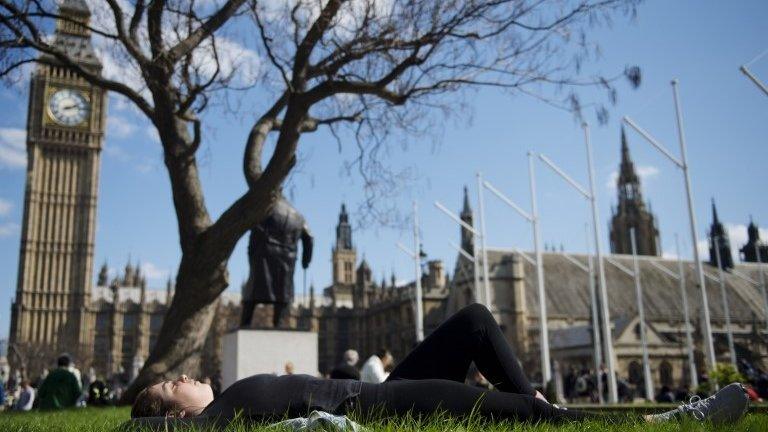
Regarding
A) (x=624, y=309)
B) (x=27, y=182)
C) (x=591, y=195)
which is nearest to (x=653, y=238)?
(x=624, y=309)

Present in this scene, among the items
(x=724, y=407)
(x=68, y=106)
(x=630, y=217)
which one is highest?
(x=68, y=106)

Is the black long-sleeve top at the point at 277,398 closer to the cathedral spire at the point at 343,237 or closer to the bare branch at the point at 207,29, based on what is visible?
the bare branch at the point at 207,29

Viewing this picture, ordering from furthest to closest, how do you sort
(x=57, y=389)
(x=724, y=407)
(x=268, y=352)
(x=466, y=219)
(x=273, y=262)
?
(x=466, y=219)
(x=57, y=389)
(x=273, y=262)
(x=268, y=352)
(x=724, y=407)

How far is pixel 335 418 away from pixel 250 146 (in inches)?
315

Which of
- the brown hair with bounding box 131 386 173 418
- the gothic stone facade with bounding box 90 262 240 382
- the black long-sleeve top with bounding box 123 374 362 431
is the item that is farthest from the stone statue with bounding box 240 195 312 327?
the gothic stone facade with bounding box 90 262 240 382

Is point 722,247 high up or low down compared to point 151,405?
up

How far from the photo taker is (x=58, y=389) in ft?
39.6

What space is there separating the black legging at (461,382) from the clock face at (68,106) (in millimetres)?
85752

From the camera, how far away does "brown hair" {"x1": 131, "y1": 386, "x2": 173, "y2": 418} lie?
3588mm

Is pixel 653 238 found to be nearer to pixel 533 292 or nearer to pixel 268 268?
pixel 533 292

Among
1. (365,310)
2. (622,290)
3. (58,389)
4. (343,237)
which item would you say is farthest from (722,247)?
(58,389)

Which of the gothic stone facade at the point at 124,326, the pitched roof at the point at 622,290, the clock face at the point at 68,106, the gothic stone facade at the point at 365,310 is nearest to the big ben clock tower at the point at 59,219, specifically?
the clock face at the point at 68,106

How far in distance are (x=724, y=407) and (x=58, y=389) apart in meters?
11.8

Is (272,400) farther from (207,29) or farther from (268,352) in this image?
(268,352)
